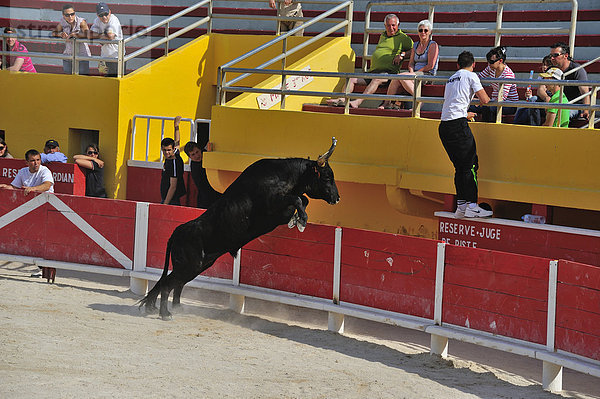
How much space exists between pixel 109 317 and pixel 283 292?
74.2 inches

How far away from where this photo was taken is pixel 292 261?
35.0 ft

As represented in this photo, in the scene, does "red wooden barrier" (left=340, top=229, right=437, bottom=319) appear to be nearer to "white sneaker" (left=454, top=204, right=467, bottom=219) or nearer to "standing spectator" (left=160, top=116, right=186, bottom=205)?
"white sneaker" (left=454, top=204, right=467, bottom=219)

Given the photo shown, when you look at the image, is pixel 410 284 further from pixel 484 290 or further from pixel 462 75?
pixel 462 75

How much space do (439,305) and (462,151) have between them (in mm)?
1531

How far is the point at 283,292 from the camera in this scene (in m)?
10.7

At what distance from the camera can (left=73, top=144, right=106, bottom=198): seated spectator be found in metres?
14.0

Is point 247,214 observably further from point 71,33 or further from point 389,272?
point 71,33

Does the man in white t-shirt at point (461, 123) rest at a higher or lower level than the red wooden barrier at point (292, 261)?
higher

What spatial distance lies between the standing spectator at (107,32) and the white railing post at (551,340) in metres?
8.42

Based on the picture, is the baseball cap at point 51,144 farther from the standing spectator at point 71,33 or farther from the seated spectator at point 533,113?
the seated spectator at point 533,113

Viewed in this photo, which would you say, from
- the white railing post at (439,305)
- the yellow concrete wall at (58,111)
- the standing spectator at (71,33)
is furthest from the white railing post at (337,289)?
the standing spectator at (71,33)

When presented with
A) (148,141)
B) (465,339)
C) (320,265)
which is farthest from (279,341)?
(148,141)

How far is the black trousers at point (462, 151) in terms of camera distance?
31.5ft

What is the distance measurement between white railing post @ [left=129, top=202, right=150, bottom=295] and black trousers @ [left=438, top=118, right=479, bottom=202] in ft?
13.1
